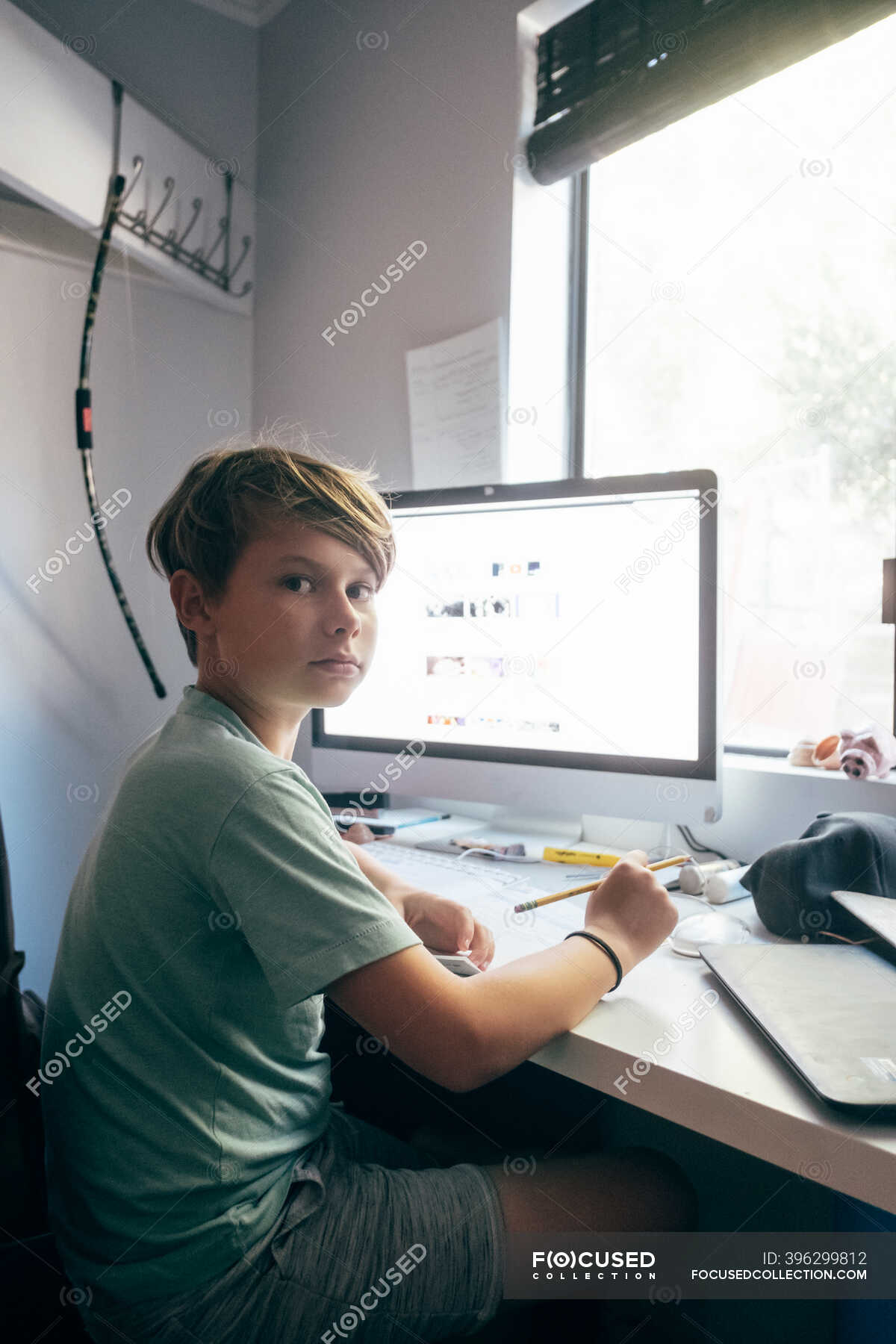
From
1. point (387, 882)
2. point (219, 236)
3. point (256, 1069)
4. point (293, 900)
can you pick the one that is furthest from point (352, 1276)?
point (219, 236)

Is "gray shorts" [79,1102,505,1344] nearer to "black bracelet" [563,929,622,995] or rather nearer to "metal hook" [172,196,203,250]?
"black bracelet" [563,929,622,995]

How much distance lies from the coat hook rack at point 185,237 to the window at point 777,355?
748mm

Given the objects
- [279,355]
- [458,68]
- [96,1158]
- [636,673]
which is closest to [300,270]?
[279,355]

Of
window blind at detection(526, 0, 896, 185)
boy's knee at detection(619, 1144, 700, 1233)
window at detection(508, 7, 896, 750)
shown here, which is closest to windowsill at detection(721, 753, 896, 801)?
window at detection(508, 7, 896, 750)

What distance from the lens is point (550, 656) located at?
3.76 feet

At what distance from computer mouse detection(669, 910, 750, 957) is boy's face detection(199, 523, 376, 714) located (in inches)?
15.6

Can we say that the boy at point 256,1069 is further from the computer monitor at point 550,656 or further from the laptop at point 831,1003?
the computer monitor at point 550,656

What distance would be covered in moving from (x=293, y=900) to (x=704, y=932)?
17.3 inches

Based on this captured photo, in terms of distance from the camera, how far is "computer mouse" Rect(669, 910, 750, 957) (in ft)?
2.64

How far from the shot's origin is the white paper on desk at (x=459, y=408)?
1.48 metres

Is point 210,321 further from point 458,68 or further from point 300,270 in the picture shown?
point 458,68

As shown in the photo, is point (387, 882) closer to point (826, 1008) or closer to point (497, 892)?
point (497, 892)

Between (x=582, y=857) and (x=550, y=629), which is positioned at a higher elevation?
(x=550, y=629)

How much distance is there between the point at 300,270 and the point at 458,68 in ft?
1.69
